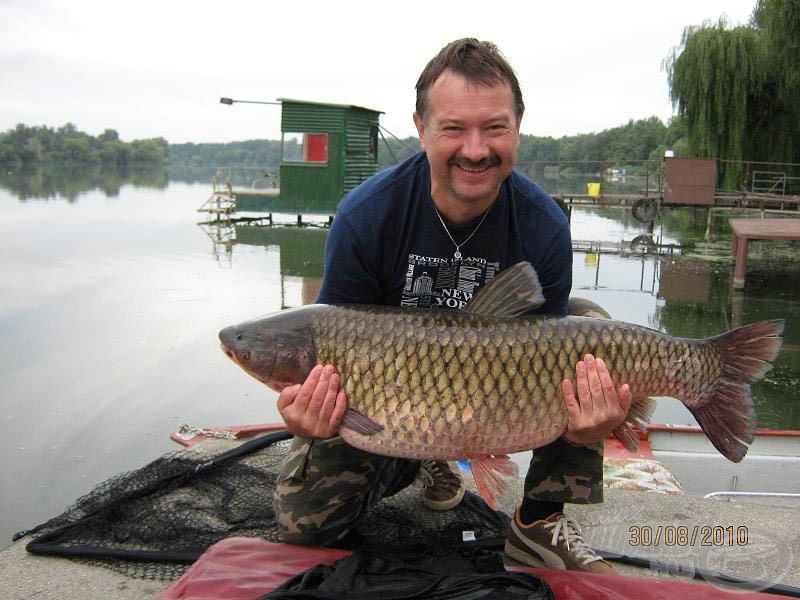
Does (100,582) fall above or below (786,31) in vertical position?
below

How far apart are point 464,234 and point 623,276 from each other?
8.16 meters

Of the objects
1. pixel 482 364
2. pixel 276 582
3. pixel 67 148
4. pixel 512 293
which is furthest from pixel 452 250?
pixel 67 148

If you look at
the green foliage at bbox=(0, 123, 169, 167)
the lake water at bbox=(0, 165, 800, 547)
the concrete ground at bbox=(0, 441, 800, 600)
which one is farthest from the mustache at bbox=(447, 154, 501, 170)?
the green foliage at bbox=(0, 123, 169, 167)

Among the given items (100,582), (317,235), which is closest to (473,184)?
(100,582)

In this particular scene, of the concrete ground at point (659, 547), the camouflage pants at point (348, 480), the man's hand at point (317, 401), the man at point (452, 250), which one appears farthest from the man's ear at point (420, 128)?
the concrete ground at point (659, 547)

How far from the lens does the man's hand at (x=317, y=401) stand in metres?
1.86

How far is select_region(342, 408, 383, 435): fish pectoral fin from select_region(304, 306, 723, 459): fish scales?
A: 0.6 inches

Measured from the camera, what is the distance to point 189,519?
236cm

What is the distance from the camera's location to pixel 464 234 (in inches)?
86.1

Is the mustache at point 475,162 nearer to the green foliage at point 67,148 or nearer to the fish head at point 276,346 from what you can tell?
the fish head at point 276,346

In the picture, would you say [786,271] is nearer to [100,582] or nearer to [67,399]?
[67,399]

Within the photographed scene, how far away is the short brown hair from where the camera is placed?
2.02m

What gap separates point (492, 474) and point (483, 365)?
0.34 meters
